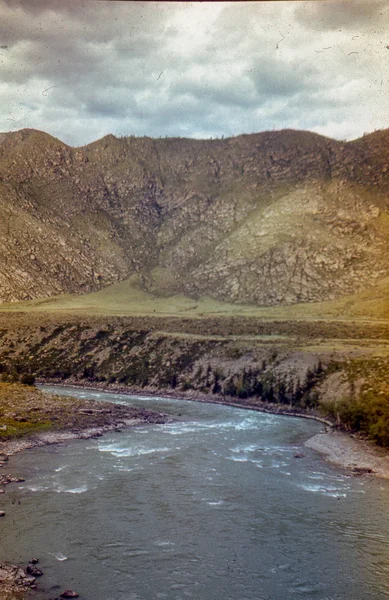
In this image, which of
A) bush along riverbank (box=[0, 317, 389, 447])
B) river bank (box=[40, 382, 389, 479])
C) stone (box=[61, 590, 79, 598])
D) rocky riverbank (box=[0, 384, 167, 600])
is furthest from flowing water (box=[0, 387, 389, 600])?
bush along riverbank (box=[0, 317, 389, 447])

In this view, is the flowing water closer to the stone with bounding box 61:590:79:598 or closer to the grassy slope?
the stone with bounding box 61:590:79:598

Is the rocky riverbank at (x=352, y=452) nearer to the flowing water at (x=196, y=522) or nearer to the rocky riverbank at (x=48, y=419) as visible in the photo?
the flowing water at (x=196, y=522)

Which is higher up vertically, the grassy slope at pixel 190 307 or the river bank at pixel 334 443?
the grassy slope at pixel 190 307

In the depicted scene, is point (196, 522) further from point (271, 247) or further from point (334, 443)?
point (271, 247)

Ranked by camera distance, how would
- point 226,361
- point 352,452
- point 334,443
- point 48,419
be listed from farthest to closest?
point 226,361
point 48,419
point 334,443
point 352,452

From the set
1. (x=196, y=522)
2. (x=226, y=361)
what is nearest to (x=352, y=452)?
(x=196, y=522)

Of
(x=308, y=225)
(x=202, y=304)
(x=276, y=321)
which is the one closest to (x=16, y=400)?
(x=276, y=321)

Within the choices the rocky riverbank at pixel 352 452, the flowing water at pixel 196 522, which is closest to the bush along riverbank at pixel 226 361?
the rocky riverbank at pixel 352 452

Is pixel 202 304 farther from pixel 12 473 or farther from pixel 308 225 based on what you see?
pixel 12 473

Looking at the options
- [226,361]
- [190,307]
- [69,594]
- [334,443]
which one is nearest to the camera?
[69,594]
